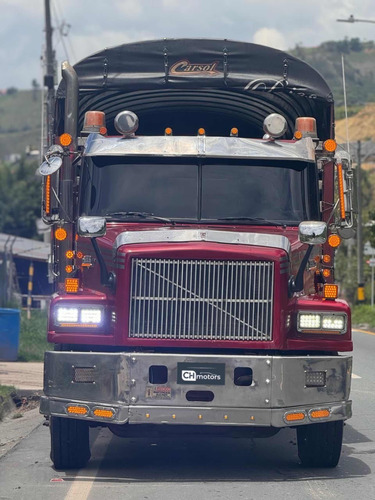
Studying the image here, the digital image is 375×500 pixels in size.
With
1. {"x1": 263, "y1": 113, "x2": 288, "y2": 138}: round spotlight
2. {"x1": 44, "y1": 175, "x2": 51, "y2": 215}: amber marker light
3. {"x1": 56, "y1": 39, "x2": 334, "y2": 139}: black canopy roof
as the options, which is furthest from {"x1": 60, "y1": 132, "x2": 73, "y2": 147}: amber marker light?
{"x1": 263, "y1": 113, "x2": 288, "y2": 138}: round spotlight

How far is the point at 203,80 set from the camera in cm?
1164

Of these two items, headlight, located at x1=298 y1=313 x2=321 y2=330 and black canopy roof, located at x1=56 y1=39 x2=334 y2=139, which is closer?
headlight, located at x1=298 y1=313 x2=321 y2=330

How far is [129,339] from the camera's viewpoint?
9.45 m

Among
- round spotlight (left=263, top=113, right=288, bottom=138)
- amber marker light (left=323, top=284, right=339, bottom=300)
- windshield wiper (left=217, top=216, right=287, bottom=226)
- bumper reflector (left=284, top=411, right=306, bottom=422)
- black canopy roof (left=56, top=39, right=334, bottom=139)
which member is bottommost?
bumper reflector (left=284, top=411, right=306, bottom=422)

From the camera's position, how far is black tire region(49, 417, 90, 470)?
9914 millimetres

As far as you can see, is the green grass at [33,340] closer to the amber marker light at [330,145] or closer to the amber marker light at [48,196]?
the amber marker light at [48,196]

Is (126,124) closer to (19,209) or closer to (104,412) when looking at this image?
(104,412)

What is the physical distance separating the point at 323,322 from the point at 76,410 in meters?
2.22

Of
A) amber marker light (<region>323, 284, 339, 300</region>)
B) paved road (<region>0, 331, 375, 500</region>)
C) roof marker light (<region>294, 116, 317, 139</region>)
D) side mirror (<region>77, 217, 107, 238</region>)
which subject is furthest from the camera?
roof marker light (<region>294, 116, 317, 139</region>)

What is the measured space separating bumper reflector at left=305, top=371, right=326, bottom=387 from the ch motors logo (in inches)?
30.6

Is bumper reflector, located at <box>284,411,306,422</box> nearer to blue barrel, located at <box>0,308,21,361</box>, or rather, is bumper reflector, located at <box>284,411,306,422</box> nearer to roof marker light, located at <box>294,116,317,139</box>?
roof marker light, located at <box>294,116,317,139</box>

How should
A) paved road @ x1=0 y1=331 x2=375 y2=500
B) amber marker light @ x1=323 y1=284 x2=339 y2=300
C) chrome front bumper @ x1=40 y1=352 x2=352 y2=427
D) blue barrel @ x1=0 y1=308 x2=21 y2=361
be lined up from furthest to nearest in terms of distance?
blue barrel @ x1=0 y1=308 x2=21 y2=361
amber marker light @ x1=323 y1=284 x2=339 y2=300
chrome front bumper @ x1=40 y1=352 x2=352 y2=427
paved road @ x1=0 y1=331 x2=375 y2=500

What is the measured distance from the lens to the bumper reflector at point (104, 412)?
9328mm

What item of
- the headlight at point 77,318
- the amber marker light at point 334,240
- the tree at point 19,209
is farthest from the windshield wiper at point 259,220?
the tree at point 19,209
